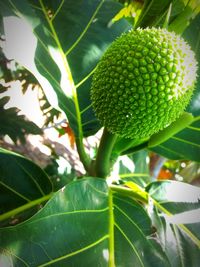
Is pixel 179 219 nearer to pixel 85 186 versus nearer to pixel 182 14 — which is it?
pixel 85 186

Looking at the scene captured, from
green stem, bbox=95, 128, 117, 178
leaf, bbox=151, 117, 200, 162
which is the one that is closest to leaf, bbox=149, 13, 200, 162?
leaf, bbox=151, 117, 200, 162

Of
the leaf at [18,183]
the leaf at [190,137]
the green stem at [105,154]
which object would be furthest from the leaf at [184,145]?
the leaf at [18,183]

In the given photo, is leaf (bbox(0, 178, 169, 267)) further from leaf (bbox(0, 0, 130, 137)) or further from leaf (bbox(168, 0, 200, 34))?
leaf (bbox(168, 0, 200, 34))

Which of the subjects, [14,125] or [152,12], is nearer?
[152,12]

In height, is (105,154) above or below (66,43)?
below

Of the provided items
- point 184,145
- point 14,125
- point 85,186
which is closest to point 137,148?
point 184,145

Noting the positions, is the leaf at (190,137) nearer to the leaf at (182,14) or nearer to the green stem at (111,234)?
the leaf at (182,14)
